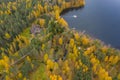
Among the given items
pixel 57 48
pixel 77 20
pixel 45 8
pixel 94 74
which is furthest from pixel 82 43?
pixel 45 8

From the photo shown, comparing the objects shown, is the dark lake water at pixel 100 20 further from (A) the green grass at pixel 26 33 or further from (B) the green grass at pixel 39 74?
(B) the green grass at pixel 39 74

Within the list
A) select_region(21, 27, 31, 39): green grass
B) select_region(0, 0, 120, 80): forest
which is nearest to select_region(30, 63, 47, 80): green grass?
select_region(0, 0, 120, 80): forest

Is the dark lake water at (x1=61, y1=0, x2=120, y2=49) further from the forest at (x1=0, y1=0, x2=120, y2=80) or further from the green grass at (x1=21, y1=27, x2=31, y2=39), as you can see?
the green grass at (x1=21, y1=27, x2=31, y2=39)

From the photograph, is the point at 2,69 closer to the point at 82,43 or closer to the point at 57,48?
the point at 57,48

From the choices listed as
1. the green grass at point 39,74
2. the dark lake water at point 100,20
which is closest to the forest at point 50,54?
the green grass at point 39,74

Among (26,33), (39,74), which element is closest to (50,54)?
(39,74)

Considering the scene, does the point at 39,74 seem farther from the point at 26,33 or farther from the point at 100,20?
the point at 100,20
